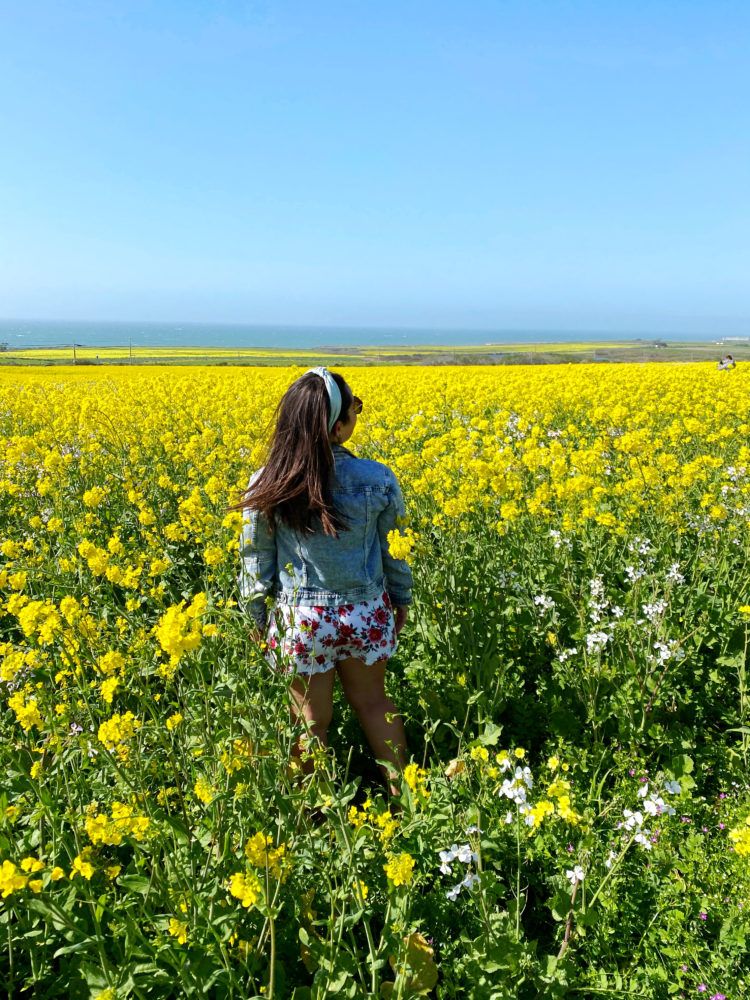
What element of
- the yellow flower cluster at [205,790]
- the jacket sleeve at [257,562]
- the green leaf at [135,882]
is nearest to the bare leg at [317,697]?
the jacket sleeve at [257,562]

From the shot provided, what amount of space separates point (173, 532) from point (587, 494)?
2.62 m

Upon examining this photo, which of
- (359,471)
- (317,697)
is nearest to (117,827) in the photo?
(317,697)

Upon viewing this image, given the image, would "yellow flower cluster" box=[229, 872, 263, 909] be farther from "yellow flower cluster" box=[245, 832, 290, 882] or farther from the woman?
the woman

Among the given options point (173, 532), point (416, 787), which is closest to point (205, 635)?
point (416, 787)

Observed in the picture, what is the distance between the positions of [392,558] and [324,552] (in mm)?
364

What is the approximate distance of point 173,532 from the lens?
3156 mm

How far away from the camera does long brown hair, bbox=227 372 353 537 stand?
218 centimetres

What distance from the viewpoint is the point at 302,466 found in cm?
219

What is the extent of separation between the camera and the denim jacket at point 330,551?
235 centimetres

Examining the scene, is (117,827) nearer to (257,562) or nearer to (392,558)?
(257,562)

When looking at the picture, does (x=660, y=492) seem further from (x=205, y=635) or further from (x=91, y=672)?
(x=91, y=672)

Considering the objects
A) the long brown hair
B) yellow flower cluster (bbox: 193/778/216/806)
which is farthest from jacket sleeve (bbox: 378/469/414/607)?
yellow flower cluster (bbox: 193/778/216/806)

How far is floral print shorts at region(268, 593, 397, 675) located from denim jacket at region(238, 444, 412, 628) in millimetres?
40

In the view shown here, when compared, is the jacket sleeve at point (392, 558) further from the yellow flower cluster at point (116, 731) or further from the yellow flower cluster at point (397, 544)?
the yellow flower cluster at point (116, 731)
